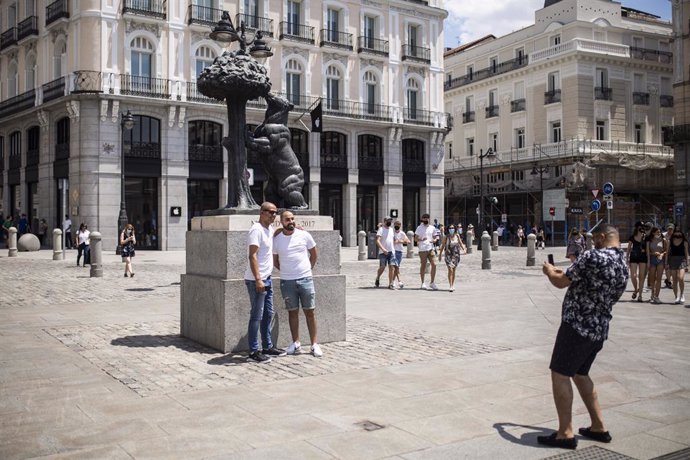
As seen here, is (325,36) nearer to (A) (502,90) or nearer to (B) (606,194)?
(A) (502,90)

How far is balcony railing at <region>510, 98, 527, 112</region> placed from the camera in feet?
161

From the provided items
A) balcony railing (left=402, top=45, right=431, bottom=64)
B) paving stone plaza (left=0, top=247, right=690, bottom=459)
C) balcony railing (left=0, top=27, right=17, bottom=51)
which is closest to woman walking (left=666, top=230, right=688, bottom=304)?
paving stone plaza (left=0, top=247, right=690, bottom=459)

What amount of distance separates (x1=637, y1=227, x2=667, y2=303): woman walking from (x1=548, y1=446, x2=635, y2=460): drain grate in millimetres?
9893

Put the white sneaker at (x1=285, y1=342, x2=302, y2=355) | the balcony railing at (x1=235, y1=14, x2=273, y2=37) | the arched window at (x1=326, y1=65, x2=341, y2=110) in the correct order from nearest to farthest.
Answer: the white sneaker at (x1=285, y1=342, x2=302, y2=355) < the balcony railing at (x1=235, y1=14, x2=273, y2=37) < the arched window at (x1=326, y1=65, x2=341, y2=110)

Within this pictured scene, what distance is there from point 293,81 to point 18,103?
15.2m

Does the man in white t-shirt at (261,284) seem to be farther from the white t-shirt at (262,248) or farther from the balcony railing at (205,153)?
the balcony railing at (205,153)

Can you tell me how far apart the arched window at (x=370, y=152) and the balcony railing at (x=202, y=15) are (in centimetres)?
1054

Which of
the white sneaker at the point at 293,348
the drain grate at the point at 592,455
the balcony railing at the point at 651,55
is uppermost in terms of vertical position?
the balcony railing at the point at 651,55

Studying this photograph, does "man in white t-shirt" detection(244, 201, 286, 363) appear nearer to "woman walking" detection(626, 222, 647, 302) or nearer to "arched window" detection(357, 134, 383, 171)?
"woman walking" detection(626, 222, 647, 302)

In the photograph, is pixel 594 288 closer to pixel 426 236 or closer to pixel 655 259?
pixel 655 259

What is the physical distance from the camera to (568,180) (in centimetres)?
4309

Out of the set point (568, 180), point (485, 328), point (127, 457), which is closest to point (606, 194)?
point (485, 328)

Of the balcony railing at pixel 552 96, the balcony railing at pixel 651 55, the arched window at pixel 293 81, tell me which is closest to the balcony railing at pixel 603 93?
the balcony railing at pixel 552 96

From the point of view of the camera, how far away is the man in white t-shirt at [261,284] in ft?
25.1
